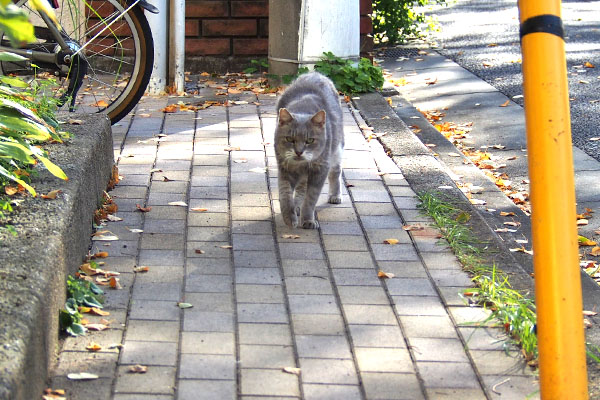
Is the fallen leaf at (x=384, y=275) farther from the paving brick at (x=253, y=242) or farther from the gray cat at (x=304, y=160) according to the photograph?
the gray cat at (x=304, y=160)

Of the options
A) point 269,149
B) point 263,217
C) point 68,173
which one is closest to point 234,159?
point 269,149

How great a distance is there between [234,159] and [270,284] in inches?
78.9

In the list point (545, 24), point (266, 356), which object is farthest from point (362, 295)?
point (545, 24)

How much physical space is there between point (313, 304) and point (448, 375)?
0.76 meters

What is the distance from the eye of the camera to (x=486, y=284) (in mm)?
3838

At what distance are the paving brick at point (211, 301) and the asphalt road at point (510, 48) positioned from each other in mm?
4055

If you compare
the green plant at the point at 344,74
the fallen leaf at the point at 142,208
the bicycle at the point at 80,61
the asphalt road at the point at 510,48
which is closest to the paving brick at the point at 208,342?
the fallen leaf at the point at 142,208

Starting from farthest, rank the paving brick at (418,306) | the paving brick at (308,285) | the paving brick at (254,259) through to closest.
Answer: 1. the paving brick at (254,259)
2. the paving brick at (308,285)
3. the paving brick at (418,306)

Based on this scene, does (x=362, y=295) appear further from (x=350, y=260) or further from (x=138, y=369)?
(x=138, y=369)

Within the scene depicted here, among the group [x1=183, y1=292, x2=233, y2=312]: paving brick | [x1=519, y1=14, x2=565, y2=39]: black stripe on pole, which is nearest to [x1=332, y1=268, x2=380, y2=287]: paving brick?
[x1=183, y1=292, x2=233, y2=312]: paving brick

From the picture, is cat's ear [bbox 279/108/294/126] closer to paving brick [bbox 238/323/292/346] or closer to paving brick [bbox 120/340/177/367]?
paving brick [bbox 238/323/292/346]

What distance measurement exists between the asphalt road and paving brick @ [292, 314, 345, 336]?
3907mm

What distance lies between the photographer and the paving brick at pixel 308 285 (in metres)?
3.82

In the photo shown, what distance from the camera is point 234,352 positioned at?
3.23 metres
